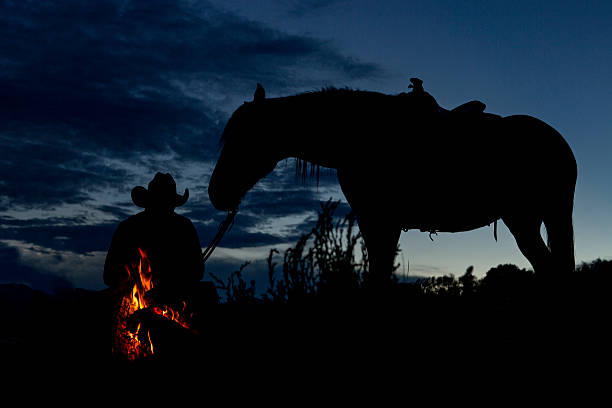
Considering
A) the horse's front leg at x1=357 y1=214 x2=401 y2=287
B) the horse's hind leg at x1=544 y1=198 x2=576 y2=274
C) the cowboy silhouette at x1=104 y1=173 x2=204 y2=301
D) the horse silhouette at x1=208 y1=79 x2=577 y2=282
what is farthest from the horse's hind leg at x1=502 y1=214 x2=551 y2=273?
the cowboy silhouette at x1=104 y1=173 x2=204 y2=301

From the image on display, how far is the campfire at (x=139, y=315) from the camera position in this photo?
15.2 feet

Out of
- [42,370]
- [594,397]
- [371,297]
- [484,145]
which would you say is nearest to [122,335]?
[42,370]

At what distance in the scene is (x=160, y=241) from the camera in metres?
5.45

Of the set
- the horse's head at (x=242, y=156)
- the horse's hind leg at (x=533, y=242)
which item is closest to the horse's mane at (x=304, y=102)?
the horse's head at (x=242, y=156)

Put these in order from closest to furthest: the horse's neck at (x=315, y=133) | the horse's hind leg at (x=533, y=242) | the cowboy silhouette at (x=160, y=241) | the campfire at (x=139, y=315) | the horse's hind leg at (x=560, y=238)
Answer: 1. the campfire at (x=139, y=315)
2. the cowboy silhouette at (x=160, y=241)
3. the horse's neck at (x=315, y=133)
4. the horse's hind leg at (x=560, y=238)
5. the horse's hind leg at (x=533, y=242)

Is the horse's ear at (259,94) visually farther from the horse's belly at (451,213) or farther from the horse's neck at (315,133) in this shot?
the horse's belly at (451,213)

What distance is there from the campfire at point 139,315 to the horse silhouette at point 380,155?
148 cm

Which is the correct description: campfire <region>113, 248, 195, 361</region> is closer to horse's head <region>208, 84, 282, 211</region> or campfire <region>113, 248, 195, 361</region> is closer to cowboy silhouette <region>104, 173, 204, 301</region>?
cowboy silhouette <region>104, 173, 204, 301</region>

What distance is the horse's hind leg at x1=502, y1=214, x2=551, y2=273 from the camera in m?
7.34

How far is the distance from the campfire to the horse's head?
4.71 ft

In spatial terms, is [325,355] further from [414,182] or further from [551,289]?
[551,289]

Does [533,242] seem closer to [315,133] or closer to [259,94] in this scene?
[315,133]

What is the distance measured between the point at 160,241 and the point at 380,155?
2.41 meters

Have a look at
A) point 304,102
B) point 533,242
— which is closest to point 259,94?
point 304,102
